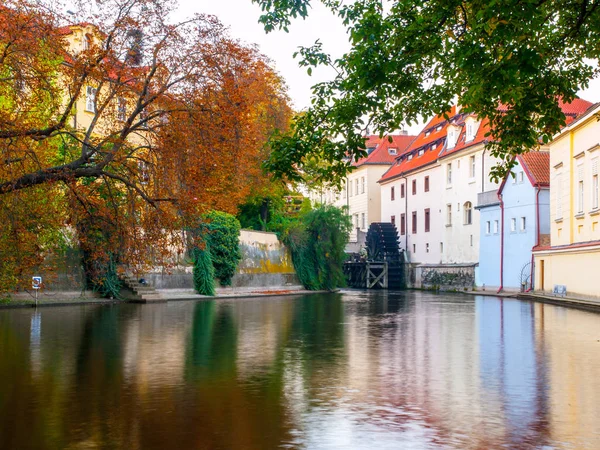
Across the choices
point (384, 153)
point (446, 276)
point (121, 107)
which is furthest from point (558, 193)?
point (384, 153)

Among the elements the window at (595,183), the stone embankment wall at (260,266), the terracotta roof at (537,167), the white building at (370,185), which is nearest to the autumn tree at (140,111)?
the window at (595,183)

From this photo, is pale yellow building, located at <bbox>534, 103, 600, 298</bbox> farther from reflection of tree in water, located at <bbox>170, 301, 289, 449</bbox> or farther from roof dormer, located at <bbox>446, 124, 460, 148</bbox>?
reflection of tree in water, located at <bbox>170, 301, 289, 449</bbox>

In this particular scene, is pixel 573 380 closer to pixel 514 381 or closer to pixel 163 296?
pixel 514 381

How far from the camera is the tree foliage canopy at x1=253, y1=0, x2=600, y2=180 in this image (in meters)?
13.0

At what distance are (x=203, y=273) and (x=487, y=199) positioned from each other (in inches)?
827

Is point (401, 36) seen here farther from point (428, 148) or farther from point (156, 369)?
point (428, 148)

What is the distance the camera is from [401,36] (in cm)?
1332

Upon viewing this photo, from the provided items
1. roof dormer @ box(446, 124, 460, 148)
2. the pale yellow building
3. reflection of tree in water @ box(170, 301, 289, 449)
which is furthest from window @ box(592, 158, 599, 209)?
roof dormer @ box(446, 124, 460, 148)

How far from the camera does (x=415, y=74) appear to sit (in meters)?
14.8

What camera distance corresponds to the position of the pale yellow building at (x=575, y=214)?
1395 inches

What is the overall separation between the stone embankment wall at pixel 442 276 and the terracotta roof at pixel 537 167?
1020cm

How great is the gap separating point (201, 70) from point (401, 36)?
28.8 feet

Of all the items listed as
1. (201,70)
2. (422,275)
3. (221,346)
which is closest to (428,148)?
(422,275)

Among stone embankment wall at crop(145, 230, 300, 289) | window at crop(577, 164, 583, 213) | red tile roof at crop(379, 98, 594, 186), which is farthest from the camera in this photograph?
red tile roof at crop(379, 98, 594, 186)
